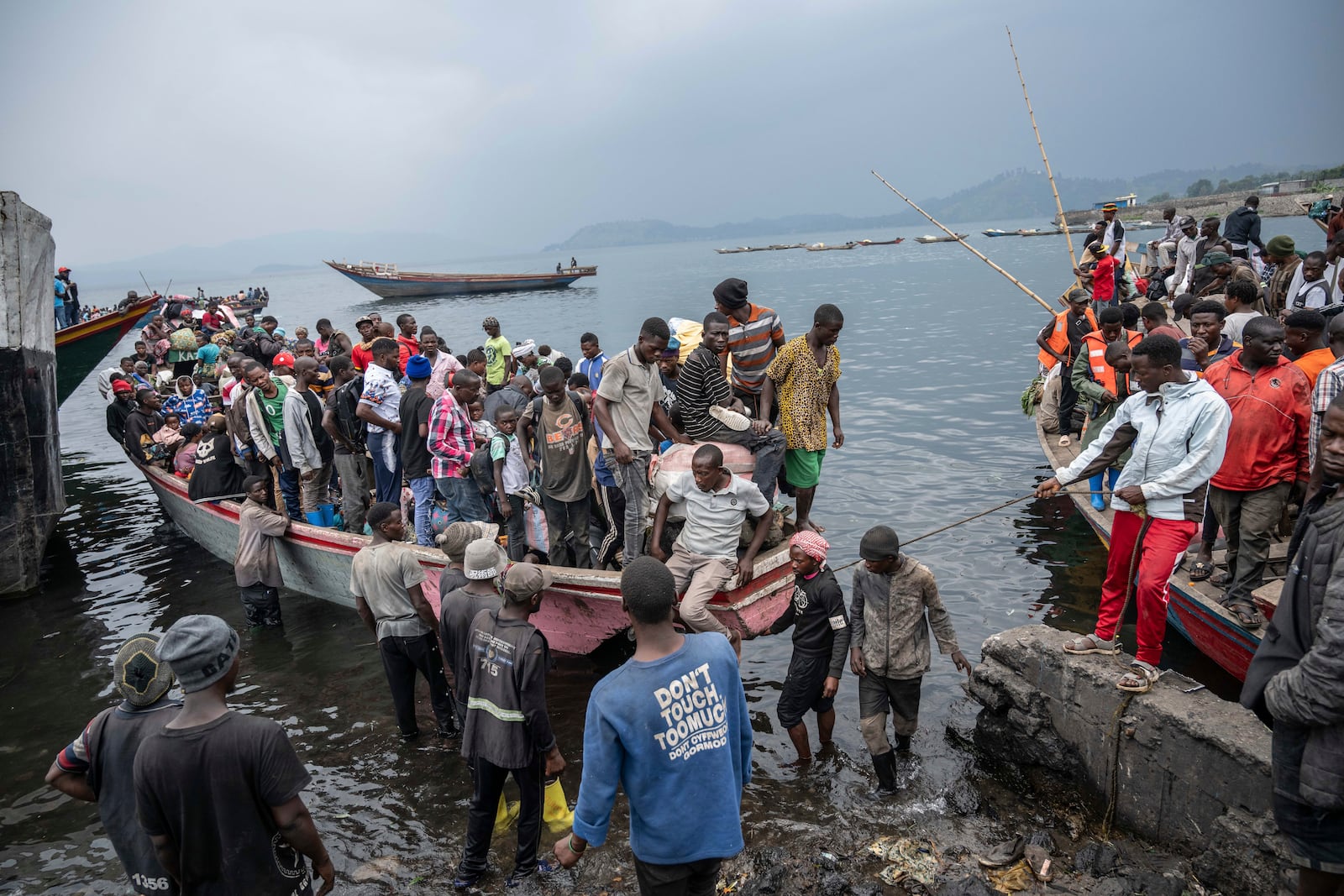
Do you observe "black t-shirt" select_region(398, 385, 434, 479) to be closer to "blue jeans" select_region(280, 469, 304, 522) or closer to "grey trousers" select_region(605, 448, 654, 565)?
"grey trousers" select_region(605, 448, 654, 565)

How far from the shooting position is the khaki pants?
5.97 meters

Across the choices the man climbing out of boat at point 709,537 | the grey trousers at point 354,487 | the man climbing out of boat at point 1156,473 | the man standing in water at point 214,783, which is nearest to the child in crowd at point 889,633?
the man climbing out of boat at point 1156,473

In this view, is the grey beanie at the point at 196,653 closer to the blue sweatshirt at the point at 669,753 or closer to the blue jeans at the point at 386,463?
the blue sweatshirt at the point at 669,753

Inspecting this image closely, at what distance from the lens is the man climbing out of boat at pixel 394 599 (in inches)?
225

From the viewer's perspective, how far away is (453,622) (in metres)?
4.69

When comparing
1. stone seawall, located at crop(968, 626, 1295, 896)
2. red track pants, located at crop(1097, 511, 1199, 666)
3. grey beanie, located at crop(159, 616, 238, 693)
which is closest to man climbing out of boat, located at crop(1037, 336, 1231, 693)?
red track pants, located at crop(1097, 511, 1199, 666)

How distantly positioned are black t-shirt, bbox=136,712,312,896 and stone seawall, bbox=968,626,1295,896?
430 cm

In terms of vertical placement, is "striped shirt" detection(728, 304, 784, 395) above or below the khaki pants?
above

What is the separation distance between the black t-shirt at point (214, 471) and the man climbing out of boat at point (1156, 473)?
9.65 m

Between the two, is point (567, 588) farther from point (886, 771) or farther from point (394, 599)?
point (886, 771)

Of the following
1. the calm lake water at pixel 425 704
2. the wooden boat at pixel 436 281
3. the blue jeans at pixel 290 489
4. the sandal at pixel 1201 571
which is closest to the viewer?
the calm lake water at pixel 425 704

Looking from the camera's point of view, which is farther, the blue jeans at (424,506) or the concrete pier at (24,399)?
the concrete pier at (24,399)

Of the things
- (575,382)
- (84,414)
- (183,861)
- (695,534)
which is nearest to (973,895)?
→ (695,534)

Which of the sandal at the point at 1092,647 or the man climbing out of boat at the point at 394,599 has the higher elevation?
the man climbing out of boat at the point at 394,599
